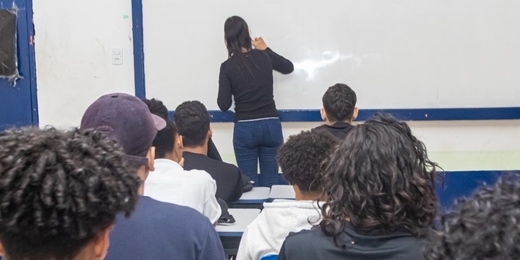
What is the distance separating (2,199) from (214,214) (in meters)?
1.31

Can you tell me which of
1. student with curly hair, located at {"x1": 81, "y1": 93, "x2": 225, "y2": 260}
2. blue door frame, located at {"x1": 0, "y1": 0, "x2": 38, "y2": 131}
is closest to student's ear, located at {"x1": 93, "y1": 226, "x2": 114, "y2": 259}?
student with curly hair, located at {"x1": 81, "y1": 93, "x2": 225, "y2": 260}

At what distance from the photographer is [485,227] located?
1.68ft

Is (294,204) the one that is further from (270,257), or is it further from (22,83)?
(22,83)

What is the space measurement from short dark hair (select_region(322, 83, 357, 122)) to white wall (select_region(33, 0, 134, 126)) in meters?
1.64

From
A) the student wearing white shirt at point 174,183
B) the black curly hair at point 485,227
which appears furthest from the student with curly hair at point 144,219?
the black curly hair at point 485,227

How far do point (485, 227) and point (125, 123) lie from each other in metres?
0.99

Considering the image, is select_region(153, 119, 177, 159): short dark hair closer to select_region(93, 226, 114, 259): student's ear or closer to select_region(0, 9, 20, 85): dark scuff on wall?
select_region(93, 226, 114, 259): student's ear

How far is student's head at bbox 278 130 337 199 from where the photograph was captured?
171cm

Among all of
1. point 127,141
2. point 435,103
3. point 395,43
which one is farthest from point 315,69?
point 127,141

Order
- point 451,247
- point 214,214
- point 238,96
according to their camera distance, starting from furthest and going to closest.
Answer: point 238,96 < point 214,214 < point 451,247

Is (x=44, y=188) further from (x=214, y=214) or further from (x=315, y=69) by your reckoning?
(x=315, y=69)

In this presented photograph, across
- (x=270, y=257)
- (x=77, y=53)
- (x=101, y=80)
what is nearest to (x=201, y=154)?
(x=270, y=257)

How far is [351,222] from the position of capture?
1219mm

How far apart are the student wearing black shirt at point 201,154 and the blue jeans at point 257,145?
0.88 m
